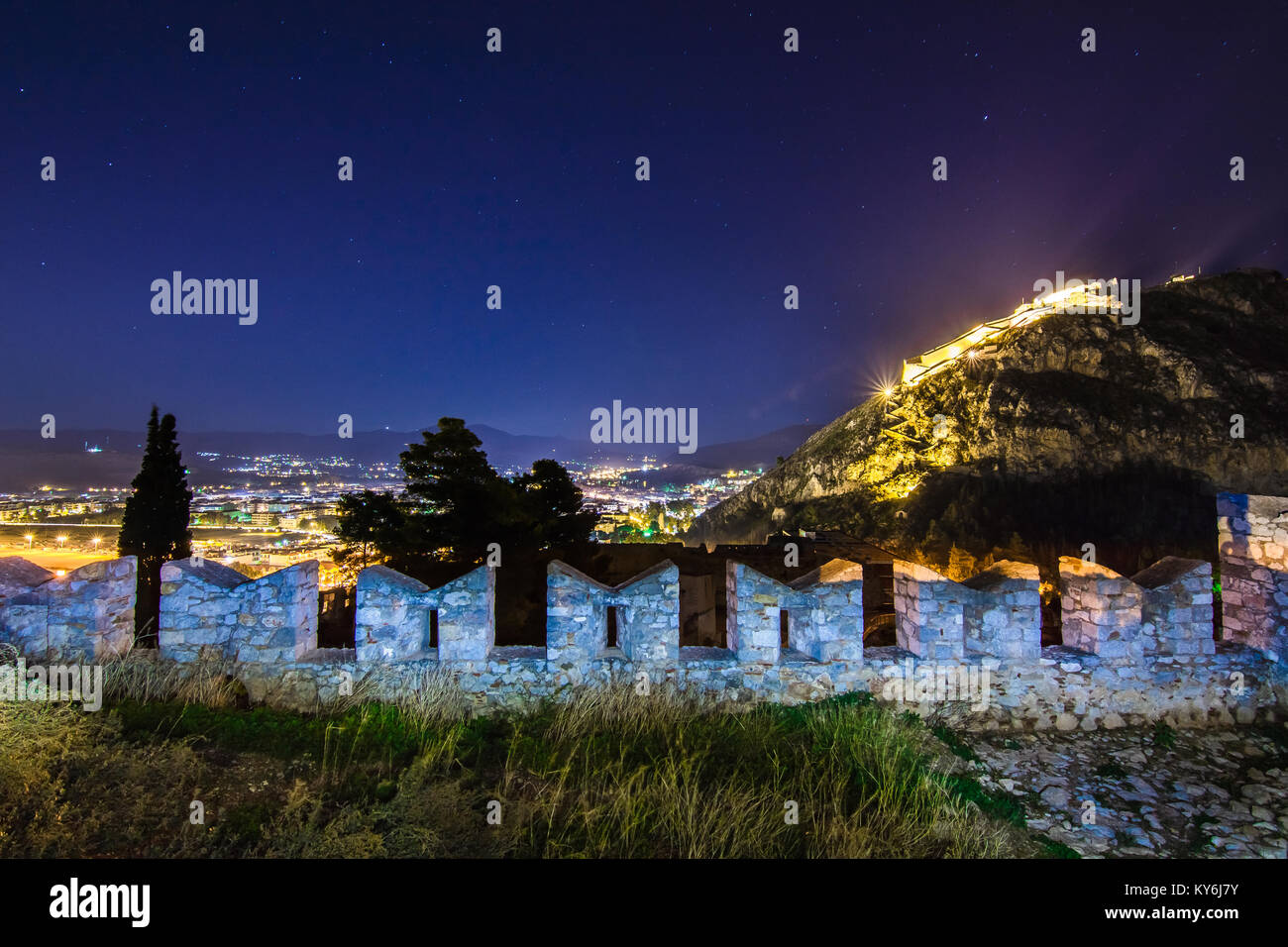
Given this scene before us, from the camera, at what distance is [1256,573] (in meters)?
6.83

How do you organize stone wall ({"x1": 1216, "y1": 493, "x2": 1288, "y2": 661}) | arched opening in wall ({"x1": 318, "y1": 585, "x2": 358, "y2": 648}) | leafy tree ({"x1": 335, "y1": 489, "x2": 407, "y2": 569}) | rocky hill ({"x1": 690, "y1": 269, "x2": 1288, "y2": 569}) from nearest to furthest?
stone wall ({"x1": 1216, "y1": 493, "x2": 1288, "y2": 661}), arched opening in wall ({"x1": 318, "y1": 585, "x2": 358, "y2": 648}), leafy tree ({"x1": 335, "y1": 489, "x2": 407, "y2": 569}), rocky hill ({"x1": 690, "y1": 269, "x2": 1288, "y2": 569})

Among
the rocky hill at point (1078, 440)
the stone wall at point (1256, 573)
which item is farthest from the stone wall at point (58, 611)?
the rocky hill at point (1078, 440)

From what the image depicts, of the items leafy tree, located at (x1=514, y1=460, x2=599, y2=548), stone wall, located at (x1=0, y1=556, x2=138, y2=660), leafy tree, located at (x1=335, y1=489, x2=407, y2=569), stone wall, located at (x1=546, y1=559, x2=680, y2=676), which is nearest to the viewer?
stone wall, located at (x1=0, y1=556, x2=138, y2=660)

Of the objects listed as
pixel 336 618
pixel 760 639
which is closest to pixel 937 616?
pixel 760 639

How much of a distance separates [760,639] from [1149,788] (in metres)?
4.08

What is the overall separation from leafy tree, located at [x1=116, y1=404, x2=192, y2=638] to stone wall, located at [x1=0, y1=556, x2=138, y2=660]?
1800 centimetres

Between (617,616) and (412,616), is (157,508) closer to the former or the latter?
(412,616)

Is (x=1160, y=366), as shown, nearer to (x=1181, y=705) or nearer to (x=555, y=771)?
(x=1181, y=705)

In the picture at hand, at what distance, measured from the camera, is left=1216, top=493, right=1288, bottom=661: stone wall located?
660 cm

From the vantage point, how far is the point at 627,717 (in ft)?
19.0

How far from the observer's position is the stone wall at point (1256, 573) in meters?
6.60

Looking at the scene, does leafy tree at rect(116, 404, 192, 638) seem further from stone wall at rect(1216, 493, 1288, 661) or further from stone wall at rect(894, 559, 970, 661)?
stone wall at rect(1216, 493, 1288, 661)

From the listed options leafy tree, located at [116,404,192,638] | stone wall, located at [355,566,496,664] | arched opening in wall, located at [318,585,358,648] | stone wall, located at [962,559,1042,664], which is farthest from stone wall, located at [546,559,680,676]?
leafy tree, located at [116,404,192,638]

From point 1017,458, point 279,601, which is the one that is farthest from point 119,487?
point 1017,458
